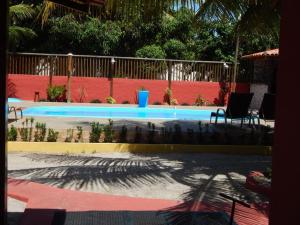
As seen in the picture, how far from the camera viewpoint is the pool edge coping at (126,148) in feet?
34.7

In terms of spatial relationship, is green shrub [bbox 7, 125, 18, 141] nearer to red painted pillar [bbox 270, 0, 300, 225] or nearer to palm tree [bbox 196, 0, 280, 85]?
palm tree [bbox 196, 0, 280, 85]

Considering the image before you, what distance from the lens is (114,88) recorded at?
25.2 m

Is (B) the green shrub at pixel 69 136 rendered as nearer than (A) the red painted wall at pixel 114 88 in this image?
Yes

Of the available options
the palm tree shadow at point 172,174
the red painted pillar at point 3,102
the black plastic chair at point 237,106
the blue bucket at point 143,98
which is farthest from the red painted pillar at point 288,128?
the blue bucket at point 143,98

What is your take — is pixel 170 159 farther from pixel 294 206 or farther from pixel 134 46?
pixel 134 46

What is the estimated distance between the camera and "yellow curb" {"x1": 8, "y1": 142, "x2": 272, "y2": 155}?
10.6 meters

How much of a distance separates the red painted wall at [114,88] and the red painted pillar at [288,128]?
21.9 m

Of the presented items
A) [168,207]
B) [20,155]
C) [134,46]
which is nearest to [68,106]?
[134,46]

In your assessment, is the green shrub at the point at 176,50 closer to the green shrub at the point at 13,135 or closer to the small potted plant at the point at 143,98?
the small potted plant at the point at 143,98

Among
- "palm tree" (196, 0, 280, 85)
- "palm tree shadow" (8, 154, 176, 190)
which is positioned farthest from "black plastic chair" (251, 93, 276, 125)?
"palm tree" (196, 0, 280, 85)

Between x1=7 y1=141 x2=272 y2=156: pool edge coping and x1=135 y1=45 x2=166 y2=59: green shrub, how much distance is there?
16.0 metres

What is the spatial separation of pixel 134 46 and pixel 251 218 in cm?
2242

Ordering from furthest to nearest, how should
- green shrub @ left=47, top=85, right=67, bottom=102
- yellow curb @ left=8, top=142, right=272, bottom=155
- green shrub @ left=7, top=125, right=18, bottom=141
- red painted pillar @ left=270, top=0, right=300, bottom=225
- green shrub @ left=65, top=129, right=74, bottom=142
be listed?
green shrub @ left=47, top=85, right=67, bottom=102
green shrub @ left=65, top=129, right=74, bottom=142
green shrub @ left=7, top=125, right=18, bottom=141
yellow curb @ left=8, top=142, right=272, bottom=155
red painted pillar @ left=270, top=0, right=300, bottom=225

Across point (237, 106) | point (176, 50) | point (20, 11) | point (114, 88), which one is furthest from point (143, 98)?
point (237, 106)
